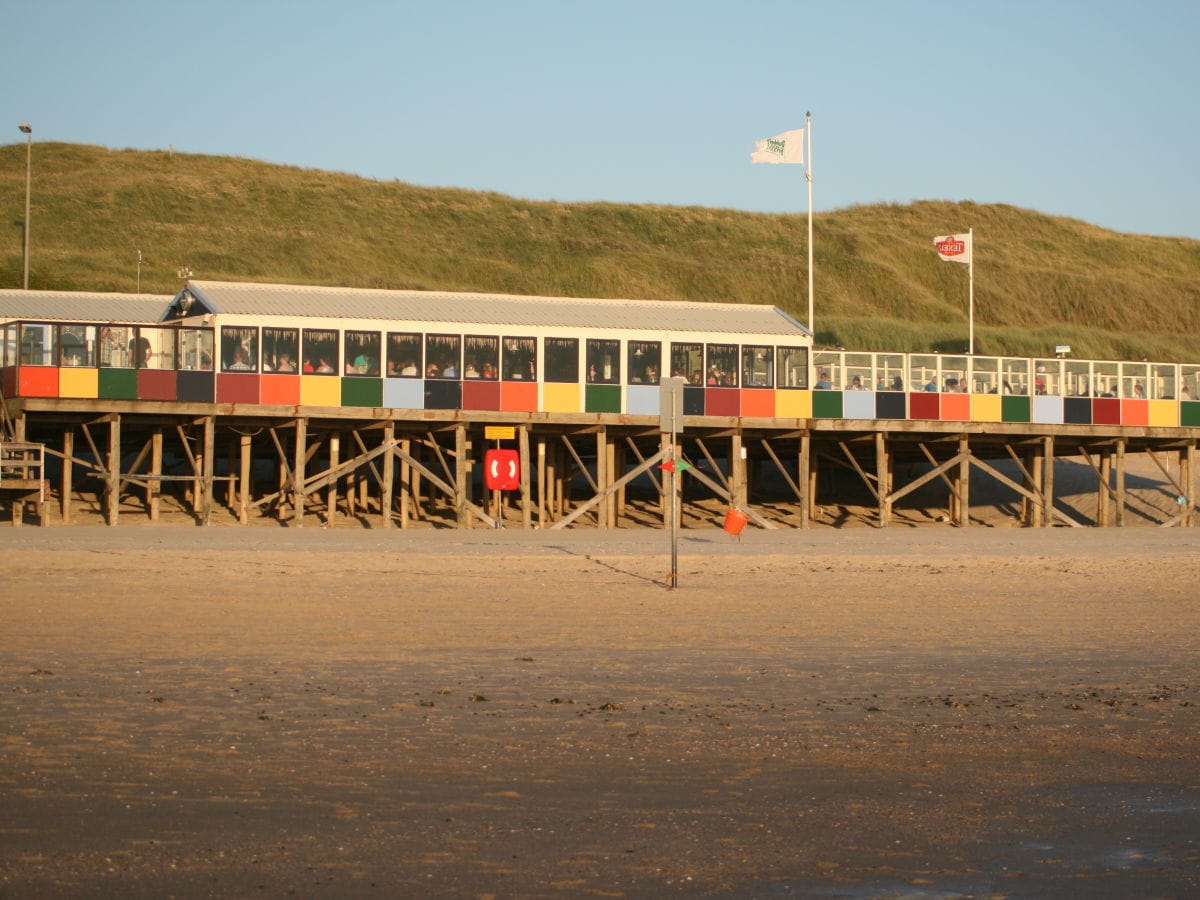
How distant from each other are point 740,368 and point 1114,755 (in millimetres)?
27230

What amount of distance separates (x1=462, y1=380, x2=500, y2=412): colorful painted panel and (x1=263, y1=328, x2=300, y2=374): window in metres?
3.75

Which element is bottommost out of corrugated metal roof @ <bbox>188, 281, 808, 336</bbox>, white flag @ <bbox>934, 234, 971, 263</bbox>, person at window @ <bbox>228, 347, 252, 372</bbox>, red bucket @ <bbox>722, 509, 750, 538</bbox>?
red bucket @ <bbox>722, 509, 750, 538</bbox>

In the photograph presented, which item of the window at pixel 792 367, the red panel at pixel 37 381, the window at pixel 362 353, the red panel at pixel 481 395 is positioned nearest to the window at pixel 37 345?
the red panel at pixel 37 381

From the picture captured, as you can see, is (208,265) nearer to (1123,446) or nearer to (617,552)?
(1123,446)

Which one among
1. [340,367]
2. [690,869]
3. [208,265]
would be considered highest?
[208,265]

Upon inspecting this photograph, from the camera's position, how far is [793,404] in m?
37.4

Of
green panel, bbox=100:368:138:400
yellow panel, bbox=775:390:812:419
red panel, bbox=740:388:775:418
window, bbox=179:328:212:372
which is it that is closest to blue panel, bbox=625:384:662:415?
red panel, bbox=740:388:775:418

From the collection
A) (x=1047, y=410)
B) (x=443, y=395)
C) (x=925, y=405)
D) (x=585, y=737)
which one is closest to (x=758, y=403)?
(x=925, y=405)

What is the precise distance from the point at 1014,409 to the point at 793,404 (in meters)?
6.04

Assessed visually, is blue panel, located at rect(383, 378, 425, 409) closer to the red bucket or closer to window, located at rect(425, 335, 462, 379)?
window, located at rect(425, 335, 462, 379)

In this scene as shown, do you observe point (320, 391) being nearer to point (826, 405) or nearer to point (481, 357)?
point (481, 357)

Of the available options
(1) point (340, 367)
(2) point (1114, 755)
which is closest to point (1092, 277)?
(1) point (340, 367)

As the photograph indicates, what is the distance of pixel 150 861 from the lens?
7043mm

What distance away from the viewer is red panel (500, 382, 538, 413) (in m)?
35.1
